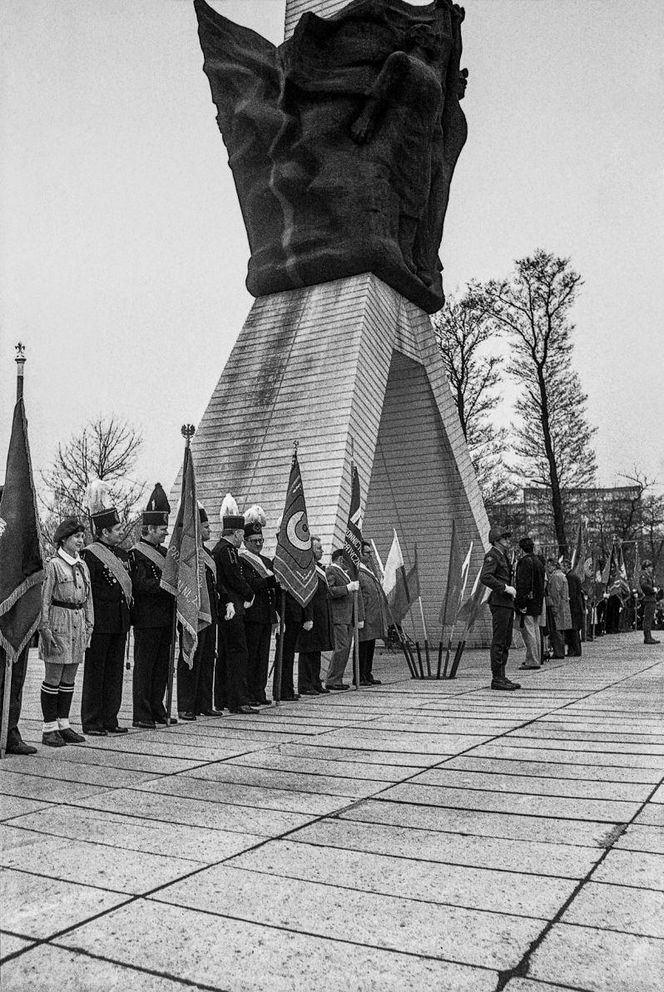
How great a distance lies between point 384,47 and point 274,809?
1523cm

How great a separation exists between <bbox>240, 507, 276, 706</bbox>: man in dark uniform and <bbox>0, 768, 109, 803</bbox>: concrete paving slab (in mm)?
3536

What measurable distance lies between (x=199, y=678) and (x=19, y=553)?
2.33 meters

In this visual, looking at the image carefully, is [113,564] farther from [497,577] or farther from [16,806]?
[497,577]

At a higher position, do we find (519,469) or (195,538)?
(519,469)

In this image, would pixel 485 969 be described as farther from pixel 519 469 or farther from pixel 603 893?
pixel 519 469

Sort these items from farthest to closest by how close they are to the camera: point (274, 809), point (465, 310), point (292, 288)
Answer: point (465, 310)
point (292, 288)
point (274, 809)

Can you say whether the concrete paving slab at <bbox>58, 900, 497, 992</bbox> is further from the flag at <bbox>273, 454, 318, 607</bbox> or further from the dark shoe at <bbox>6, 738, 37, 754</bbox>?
the flag at <bbox>273, 454, 318, 607</bbox>

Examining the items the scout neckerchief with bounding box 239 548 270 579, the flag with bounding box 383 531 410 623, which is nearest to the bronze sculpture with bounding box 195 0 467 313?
the flag with bounding box 383 531 410 623

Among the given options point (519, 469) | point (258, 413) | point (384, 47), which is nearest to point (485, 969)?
point (258, 413)

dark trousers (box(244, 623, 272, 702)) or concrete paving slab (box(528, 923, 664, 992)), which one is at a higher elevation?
dark trousers (box(244, 623, 272, 702))

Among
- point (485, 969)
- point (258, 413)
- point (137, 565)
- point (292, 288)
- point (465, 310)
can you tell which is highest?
point (465, 310)

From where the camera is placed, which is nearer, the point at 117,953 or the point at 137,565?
the point at 117,953

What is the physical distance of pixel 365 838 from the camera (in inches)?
151

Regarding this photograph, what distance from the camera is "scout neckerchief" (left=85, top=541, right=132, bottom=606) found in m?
7.07
